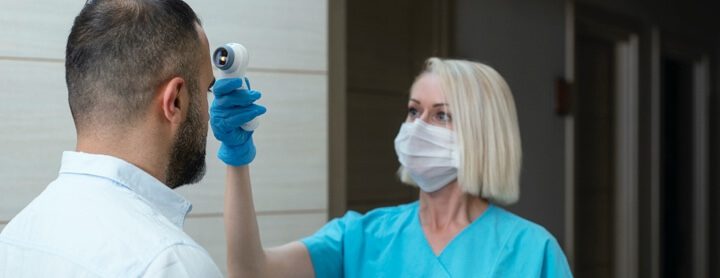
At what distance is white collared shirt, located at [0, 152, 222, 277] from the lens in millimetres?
872

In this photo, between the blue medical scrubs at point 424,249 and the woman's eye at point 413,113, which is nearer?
the blue medical scrubs at point 424,249

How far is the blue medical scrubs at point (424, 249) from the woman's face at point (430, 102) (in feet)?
0.58

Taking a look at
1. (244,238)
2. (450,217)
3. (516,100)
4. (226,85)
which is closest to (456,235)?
(450,217)

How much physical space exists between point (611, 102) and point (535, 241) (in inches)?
92.5

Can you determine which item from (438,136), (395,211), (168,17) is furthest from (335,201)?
(168,17)

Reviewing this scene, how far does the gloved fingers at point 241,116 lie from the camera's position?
1297 millimetres

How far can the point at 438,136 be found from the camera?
5.52 ft

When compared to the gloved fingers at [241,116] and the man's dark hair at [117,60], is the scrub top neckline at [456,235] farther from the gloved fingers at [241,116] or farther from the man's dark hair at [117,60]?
the man's dark hair at [117,60]

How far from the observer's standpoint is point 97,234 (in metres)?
0.89

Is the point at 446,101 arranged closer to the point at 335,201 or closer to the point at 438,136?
the point at 438,136

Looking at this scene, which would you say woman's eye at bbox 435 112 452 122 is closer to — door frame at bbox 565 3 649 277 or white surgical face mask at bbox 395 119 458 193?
white surgical face mask at bbox 395 119 458 193

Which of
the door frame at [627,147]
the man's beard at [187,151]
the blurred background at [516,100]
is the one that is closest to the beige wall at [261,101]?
the blurred background at [516,100]

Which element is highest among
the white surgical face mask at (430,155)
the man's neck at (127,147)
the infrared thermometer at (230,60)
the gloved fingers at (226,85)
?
the infrared thermometer at (230,60)

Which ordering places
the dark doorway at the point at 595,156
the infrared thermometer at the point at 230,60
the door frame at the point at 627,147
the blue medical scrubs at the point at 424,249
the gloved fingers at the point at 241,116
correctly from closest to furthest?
1. the infrared thermometer at the point at 230,60
2. the gloved fingers at the point at 241,116
3. the blue medical scrubs at the point at 424,249
4. the dark doorway at the point at 595,156
5. the door frame at the point at 627,147
